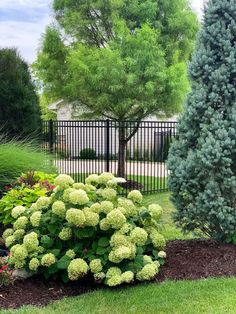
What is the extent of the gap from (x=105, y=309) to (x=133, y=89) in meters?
9.54

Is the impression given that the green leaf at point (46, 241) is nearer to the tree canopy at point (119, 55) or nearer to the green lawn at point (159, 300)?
the green lawn at point (159, 300)

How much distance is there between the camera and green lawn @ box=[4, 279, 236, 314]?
3.66 meters

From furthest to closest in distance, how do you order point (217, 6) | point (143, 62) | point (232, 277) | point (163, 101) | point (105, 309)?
point (163, 101), point (143, 62), point (217, 6), point (232, 277), point (105, 309)

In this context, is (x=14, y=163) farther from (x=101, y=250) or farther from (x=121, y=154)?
(x=121, y=154)

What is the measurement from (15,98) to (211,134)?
6.69 metres

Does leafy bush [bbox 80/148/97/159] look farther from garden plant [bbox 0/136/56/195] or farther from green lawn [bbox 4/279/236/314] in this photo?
green lawn [bbox 4/279/236/314]

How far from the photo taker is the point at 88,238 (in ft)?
14.4

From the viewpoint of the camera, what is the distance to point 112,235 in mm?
4250

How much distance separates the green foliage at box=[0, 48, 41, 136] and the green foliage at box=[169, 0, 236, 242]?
616 cm

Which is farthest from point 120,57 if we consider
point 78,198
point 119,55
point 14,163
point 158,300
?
point 158,300

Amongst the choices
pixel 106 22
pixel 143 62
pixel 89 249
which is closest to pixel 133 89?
pixel 143 62

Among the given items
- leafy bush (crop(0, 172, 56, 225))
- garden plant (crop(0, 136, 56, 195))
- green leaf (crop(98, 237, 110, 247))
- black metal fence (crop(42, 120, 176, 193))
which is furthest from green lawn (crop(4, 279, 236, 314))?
black metal fence (crop(42, 120, 176, 193))

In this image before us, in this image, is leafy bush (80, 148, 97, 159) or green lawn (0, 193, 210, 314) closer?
green lawn (0, 193, 210, 314)

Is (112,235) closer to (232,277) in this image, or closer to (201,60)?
(232,277)
